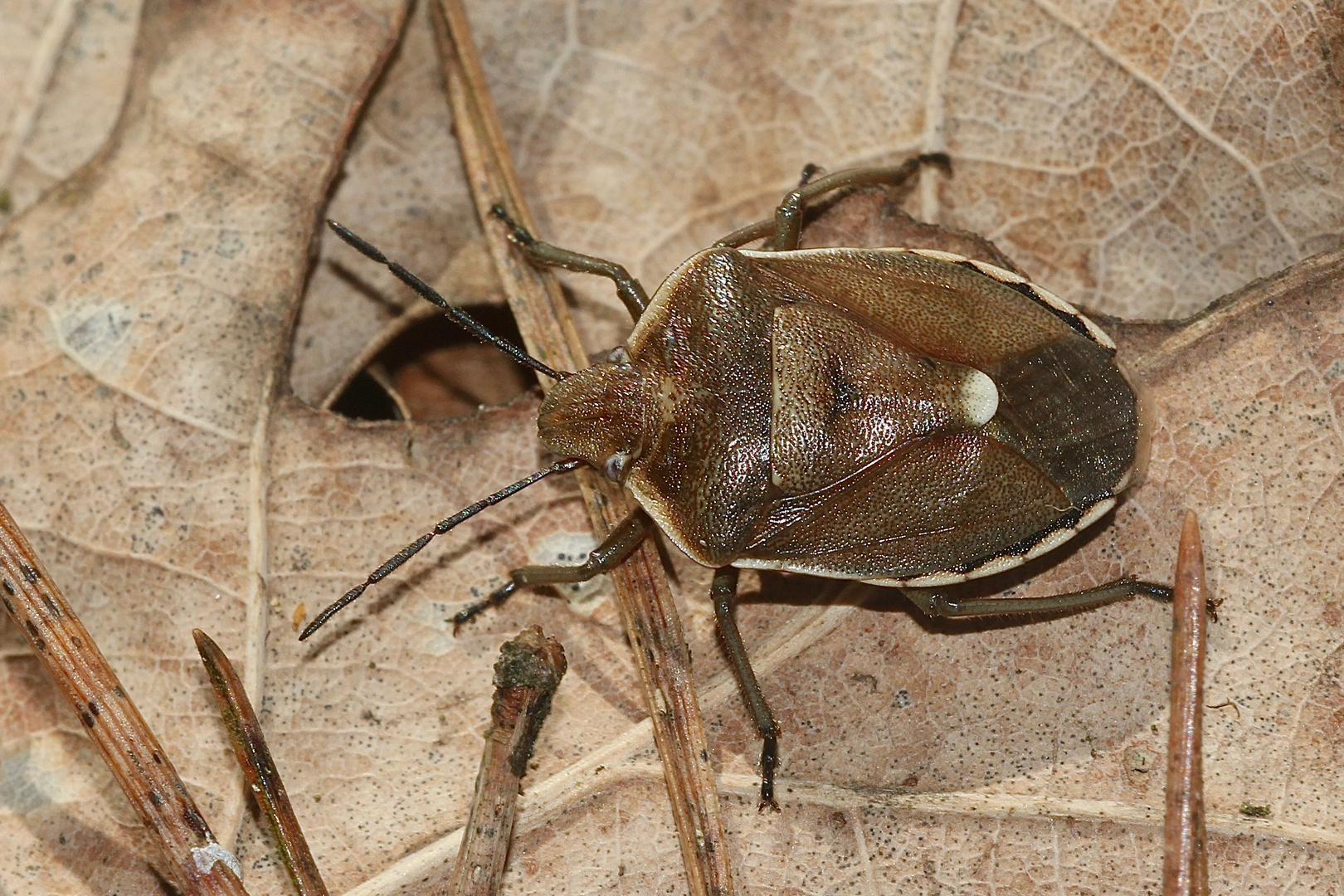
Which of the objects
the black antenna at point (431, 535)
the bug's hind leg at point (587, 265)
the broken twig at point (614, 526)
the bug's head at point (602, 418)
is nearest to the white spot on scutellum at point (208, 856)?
the black antenna at point (431, 535)

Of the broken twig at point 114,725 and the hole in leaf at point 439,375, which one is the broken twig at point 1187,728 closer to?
the hole in leaf at point 439,375

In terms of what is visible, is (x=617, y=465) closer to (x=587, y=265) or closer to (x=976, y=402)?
(x=587, y=265)

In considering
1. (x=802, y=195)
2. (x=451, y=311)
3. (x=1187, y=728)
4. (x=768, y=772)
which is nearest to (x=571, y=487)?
(x=451, y=311)

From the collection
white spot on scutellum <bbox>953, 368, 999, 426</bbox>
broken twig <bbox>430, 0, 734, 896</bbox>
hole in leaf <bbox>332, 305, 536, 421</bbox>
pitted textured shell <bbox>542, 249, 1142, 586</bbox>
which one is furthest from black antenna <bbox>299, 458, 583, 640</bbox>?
white spot on scutellum <bbox>953, 368, 999, 426</bbox>

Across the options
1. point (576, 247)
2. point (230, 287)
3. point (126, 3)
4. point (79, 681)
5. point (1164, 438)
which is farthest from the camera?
point (126, 3)

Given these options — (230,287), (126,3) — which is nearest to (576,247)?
(230,287)

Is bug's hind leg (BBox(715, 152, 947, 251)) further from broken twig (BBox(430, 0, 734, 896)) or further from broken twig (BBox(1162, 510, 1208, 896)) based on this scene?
broken twig (BBox(1162, 510, 1208, 896))

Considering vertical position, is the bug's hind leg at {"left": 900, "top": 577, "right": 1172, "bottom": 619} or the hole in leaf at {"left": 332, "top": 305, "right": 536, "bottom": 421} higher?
the hole in leaf at {"left": 332, "top": 305, "right": 536, "bottom": 421}

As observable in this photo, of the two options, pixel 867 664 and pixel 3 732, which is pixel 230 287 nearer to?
pixel 3 732
